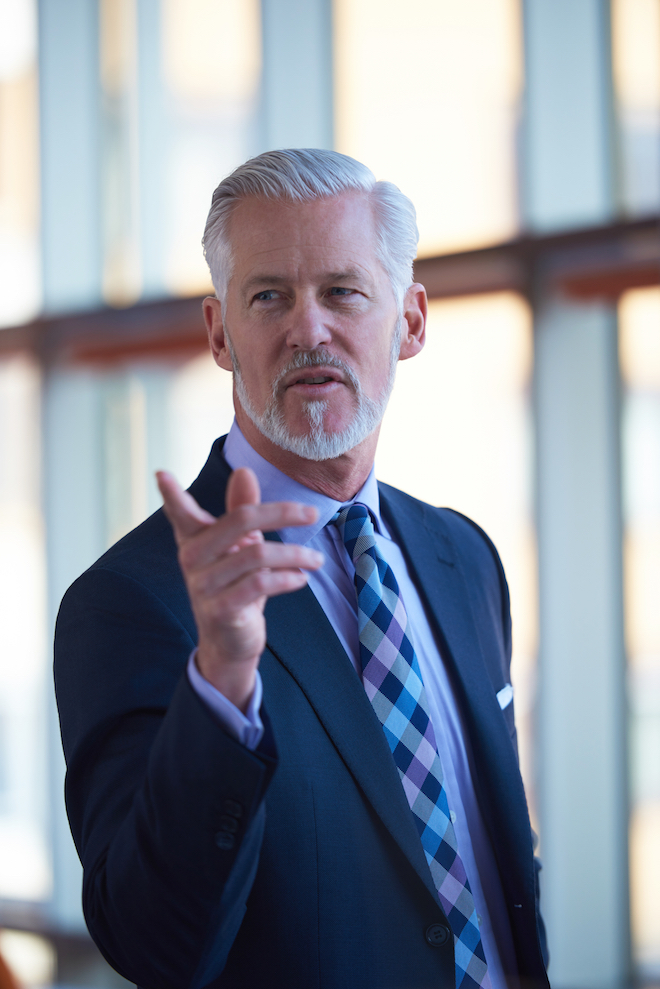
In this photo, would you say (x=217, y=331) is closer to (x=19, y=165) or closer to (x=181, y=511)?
(x=181, y=511)

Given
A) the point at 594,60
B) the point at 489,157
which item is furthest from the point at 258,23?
the point at 594,60

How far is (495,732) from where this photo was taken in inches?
50.3

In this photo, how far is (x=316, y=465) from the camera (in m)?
1.27

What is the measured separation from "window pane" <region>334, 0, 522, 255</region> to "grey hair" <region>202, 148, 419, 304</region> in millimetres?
1537

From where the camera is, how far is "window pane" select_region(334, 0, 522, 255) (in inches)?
108

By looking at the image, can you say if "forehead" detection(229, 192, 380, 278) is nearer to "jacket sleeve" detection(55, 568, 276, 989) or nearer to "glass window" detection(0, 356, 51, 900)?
"jacket sleeve" detection(55, 568, 276, 989)

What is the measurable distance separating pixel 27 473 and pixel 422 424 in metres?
1.76

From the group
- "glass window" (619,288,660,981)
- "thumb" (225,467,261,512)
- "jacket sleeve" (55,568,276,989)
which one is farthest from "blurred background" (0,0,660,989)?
"thumb" (225,467,261,512)

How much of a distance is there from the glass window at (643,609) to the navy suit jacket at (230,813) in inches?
57.0

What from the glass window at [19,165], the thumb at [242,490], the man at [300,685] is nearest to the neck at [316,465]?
the man at [300,685]

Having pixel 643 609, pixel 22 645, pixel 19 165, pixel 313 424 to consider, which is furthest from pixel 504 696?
pixel 19 165

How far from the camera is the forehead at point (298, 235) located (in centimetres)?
120

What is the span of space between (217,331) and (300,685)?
0.61 metres

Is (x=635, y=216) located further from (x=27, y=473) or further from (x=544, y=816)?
(x=27, y=473)
